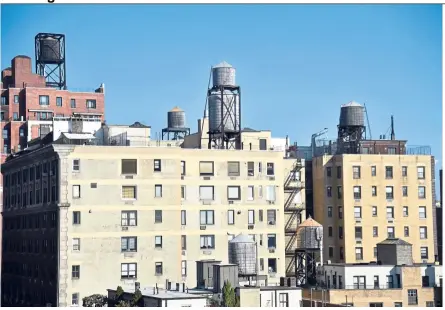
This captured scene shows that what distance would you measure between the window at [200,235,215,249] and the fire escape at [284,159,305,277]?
38.3 ft

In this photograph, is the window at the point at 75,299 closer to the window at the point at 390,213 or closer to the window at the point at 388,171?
the window at the point at 390,213

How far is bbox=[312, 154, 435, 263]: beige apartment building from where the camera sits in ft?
299

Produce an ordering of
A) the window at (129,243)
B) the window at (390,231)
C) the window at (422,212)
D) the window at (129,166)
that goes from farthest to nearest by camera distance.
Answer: the window at (422,212)
the window at (390,231)
the window at (129,166)
the window at (129,243)

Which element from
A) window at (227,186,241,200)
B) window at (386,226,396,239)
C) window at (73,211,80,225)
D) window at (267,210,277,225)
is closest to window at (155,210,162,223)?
window at (73,211,80,225)

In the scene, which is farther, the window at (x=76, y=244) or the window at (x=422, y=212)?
the window at (x=422, y=212)

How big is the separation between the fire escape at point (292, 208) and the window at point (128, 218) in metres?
19.4

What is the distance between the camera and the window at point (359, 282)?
71.1 meters

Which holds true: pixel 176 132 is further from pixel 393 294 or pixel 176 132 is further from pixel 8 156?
pixel 393 294

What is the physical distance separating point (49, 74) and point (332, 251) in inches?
1594

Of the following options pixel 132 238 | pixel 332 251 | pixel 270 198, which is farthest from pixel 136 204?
pixel 332 251

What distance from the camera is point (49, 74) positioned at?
4227 inches

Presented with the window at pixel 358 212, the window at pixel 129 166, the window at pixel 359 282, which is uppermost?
the window at pixel 129 166

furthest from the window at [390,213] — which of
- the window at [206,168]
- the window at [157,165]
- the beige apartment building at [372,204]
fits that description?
the window at [157,165]

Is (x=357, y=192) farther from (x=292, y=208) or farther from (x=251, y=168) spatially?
(x=251, y=168)
